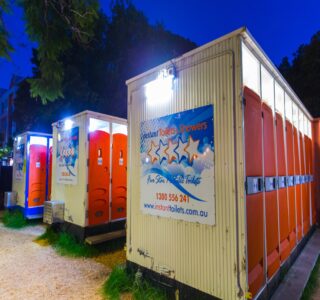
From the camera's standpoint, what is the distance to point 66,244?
14.5 feet

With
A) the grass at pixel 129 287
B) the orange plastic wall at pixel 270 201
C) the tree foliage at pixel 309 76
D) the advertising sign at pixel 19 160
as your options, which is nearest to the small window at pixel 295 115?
the orange plastic wall at pixel 270 201

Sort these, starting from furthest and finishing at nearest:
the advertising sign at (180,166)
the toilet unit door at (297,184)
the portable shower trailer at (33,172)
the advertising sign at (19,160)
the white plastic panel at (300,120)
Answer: the advertising sign at (19,160)
the portable shower trailer at (33,172)
the white plastic panel at (300,120)
the toilet unit door at (297,184)
the advertising sign at (180,166)

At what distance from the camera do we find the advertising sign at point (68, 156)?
4.81 metres

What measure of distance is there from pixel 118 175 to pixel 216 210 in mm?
3281

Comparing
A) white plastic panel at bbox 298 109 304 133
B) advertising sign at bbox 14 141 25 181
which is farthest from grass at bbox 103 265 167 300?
advertising sign at bbox 14 141 25 181

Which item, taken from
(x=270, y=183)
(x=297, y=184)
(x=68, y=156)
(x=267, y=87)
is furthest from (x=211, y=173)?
(x=68, y=156)

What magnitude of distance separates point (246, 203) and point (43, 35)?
355 cm

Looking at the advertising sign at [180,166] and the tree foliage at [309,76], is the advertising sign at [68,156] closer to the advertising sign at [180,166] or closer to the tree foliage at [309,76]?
the advertising sign at [180,166]

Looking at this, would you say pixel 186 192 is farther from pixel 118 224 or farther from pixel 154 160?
pixel 118 224

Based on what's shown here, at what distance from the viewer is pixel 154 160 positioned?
2.89 m

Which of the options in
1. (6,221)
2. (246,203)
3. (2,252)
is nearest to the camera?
(246,203)

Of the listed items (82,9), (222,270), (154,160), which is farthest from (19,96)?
(222,270)

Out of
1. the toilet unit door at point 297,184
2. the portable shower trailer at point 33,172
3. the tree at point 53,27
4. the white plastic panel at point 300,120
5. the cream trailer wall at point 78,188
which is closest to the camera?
the tree at point 53,27

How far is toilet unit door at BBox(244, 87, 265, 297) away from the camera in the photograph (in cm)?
214
